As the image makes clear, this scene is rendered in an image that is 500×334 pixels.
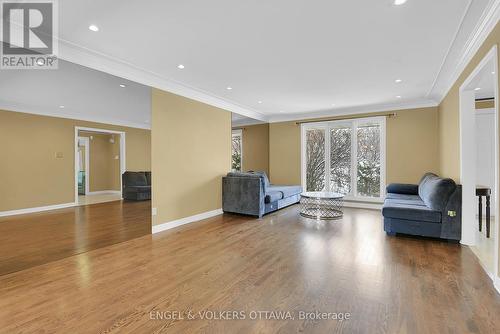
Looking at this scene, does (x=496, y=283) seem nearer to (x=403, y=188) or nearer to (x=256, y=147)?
(x=403, y=188)

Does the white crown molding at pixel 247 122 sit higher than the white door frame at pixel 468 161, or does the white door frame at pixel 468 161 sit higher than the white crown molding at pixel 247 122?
the white crown molding at pixel 247 122

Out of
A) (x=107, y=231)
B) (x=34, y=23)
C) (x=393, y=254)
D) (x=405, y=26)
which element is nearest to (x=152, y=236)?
(x=107, y=231)

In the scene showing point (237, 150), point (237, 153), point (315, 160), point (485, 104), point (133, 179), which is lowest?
point (133, 179)

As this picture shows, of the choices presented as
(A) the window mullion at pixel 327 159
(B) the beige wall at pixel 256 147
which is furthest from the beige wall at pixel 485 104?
(B) the beige wall at pixel 256 147

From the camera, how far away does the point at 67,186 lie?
6637 mm

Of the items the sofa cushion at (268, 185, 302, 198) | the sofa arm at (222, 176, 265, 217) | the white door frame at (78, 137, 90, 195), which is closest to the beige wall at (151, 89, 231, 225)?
the sofa arm at (222, 176, 265, 217)

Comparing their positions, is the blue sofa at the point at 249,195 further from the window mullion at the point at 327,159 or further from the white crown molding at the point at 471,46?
the white crown molding at the point at 471,46

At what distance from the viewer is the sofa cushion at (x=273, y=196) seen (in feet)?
17.6

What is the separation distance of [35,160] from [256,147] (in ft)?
19.2

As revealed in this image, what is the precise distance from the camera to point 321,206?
20.6ft

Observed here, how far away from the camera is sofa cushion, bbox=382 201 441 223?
3627 millimetres

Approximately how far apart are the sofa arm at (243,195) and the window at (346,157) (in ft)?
8.23

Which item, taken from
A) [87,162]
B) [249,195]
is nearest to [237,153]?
[249,195]

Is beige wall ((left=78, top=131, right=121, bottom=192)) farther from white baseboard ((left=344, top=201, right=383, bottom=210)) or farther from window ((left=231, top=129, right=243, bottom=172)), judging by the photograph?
white baseboard ((left=344, top=201, right=383, bottom=210))
